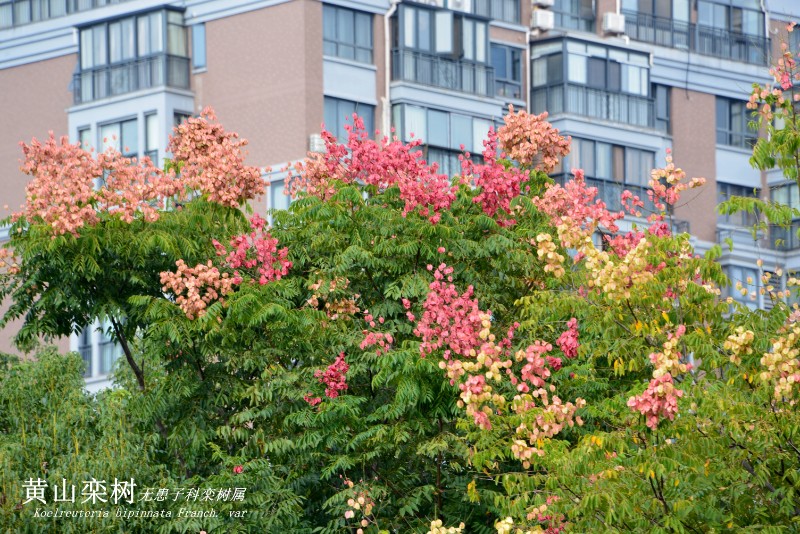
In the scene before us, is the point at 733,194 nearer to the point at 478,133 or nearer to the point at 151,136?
the point at 478,133

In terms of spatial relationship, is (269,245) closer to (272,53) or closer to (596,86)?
(272,53)

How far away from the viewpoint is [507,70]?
2306 inches

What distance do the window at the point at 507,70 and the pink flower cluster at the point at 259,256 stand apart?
29.8m

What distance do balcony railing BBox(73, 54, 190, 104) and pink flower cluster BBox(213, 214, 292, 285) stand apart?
26377 millimetres

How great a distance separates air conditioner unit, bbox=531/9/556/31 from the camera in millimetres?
59000

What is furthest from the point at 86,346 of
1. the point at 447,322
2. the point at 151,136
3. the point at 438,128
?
the point at 447,322

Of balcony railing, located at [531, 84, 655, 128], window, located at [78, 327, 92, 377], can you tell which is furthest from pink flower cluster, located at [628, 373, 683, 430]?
balcony railing, located at [531, 84, 655, 128]

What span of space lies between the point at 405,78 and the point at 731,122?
542 inches

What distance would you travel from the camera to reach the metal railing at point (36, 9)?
57.4m

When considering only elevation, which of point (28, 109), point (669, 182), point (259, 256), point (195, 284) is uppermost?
point (28, 109)

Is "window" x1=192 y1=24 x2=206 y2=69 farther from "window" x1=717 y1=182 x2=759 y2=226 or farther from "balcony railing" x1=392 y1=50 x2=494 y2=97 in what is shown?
"window" x1=717 y1=182 x2=759 y2=226

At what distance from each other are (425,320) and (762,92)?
5.93 metres

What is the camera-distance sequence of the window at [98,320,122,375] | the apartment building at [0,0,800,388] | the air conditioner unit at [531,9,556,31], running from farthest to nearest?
the air conditioner unit at [531,9,556,31]
the window at [98,320,122,375]
the apartment building at [0,0,800,388]

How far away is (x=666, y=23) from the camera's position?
6209 cm
